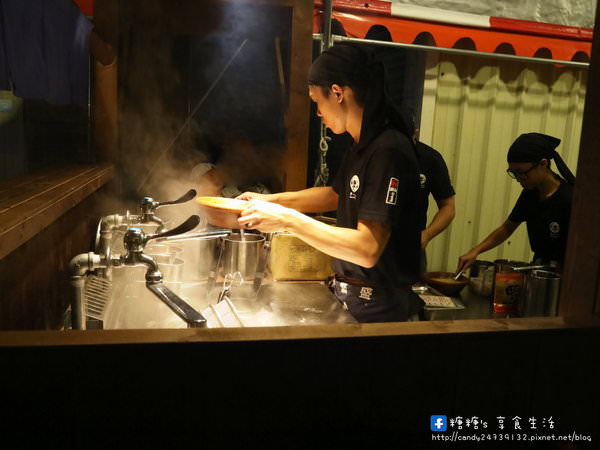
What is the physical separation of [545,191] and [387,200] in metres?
2.59

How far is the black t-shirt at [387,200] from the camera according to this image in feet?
6.81

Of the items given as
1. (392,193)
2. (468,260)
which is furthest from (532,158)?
(392,193)

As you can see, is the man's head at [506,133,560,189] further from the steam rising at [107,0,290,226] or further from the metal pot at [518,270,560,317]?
the steam rising at [107,0,290,226]

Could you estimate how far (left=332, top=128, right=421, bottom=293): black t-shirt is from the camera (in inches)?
81.7

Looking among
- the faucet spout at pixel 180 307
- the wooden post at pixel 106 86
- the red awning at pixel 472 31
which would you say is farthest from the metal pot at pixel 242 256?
the red awning at pixel 472 31

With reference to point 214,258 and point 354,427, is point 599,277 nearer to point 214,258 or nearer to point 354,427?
point 354,427

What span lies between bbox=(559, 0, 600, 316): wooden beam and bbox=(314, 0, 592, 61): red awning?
11.6 ft

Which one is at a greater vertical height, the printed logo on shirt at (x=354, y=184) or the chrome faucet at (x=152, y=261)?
the printed logo on shirt at (x=354, y=184)

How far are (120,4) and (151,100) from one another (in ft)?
2.86

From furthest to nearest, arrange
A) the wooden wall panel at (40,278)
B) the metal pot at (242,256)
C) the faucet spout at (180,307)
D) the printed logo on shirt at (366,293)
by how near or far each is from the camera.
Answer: the metal pot at (242,256) < the printed logo on shirt at (366,293) < the wooden wall panel at (40,278) < the faucet spout at (180,307)

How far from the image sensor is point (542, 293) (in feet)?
10.6

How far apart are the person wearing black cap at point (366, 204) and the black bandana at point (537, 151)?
213 cm

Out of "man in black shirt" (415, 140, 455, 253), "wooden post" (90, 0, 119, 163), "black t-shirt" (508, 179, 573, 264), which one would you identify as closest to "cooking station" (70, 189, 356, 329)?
"wooden post" (90, 0, 119, 163)

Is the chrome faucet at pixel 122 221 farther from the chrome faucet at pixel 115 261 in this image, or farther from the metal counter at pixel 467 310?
the metal counter at pixel 467 310
